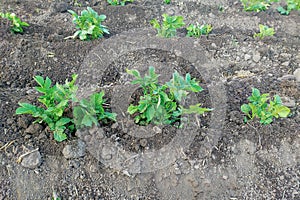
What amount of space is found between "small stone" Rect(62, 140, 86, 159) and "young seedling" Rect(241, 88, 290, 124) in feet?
4.57

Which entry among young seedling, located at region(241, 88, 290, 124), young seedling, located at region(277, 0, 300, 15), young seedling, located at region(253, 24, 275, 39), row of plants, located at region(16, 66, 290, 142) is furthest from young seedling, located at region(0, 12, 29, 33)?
young seedling, located at region(277, 0, 300, 15)

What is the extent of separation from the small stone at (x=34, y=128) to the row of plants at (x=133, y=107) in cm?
4

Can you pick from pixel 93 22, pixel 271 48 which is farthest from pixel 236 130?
pixel 93 22

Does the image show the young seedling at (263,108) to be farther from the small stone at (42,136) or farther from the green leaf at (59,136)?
the small stone at (42,136)

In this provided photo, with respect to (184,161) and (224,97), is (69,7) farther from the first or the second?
(184,161)

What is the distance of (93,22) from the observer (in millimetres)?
4023

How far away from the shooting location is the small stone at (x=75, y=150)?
8.32 feet

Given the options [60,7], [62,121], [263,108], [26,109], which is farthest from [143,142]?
[60,7]

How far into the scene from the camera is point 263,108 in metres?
2.83

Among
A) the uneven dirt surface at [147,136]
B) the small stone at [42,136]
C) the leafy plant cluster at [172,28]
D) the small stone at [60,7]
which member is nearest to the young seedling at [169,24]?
the leafy plant cluster at [172,28]

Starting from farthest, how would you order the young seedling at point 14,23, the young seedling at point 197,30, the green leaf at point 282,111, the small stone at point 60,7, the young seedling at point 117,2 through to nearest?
the young seedling at point 117,2, the small stone at point 60,7, the young seedling at point 197,30, the young seedling at point 14,23, the green leaf at point 282,111

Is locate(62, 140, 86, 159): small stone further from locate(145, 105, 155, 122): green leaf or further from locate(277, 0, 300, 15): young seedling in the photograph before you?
locate(277, 0, 300, 15): young seedling

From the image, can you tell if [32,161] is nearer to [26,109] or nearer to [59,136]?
[59,136]

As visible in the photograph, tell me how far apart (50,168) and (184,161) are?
3.39 feet
